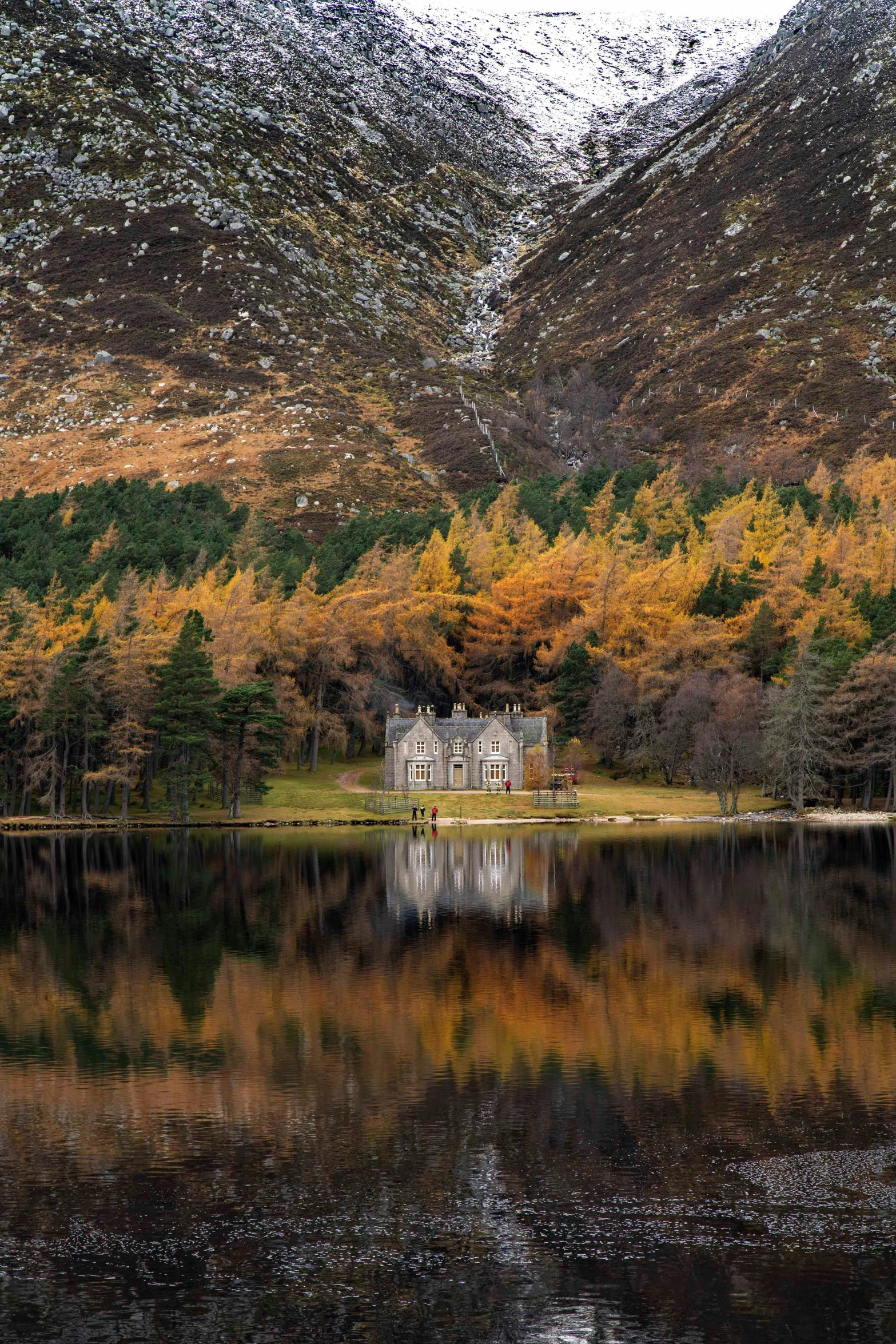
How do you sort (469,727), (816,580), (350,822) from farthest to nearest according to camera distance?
(816,580)
(469,727)
(350,822)

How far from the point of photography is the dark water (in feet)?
52.2

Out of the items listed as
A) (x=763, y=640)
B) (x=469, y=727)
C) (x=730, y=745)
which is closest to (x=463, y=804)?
(x=469, y=727)

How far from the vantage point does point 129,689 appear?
270ft

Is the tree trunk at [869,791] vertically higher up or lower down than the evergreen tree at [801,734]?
lower down

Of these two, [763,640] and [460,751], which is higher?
[763,640]

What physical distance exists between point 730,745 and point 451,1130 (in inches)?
2728

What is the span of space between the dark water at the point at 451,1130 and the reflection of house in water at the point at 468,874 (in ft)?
10.2

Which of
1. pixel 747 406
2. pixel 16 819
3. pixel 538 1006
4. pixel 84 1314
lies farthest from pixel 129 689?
pixel 747 406

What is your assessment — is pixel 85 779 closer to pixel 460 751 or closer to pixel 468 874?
pixel 460 751

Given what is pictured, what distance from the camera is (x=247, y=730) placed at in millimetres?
83438

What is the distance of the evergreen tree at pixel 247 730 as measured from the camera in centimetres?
8119

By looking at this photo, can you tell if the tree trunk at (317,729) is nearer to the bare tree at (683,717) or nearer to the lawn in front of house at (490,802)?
the lawn in front of house at (490,802)

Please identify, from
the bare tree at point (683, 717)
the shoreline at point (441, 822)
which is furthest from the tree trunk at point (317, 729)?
the bare tree at point (683, 717)

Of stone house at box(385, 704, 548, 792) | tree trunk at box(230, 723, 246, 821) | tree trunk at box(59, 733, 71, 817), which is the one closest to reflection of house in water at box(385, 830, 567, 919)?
tree trunk at box(230, 723, 246, 821)
